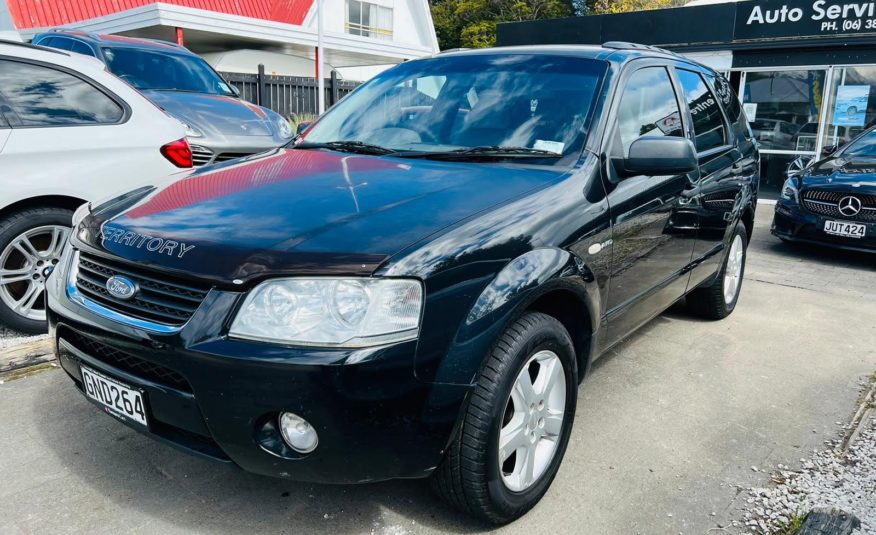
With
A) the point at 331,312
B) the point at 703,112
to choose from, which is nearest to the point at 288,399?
the point at 331,312

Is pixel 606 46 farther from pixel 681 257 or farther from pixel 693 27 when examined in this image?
pixel 693 27

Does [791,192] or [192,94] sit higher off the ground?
[192,94]

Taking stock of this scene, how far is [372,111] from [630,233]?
1.48m

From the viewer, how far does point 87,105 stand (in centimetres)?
431

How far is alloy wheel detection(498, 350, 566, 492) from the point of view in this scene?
2400 mm

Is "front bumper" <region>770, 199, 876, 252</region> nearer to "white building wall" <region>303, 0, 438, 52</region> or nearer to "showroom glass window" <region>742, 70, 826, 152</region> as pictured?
"showroom glass window" <region>742, 70, 826, 152</region>

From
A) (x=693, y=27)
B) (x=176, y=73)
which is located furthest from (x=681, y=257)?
(x=693, y=27)

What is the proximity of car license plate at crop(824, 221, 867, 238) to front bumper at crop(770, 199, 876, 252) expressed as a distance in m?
0.03

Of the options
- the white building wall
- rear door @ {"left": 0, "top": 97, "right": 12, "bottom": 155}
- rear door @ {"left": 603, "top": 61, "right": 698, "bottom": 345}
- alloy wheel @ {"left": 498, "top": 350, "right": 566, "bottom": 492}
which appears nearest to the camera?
alloy wheel @ {"left": 498, "top": 350, "right": 566, "bottom": 492}

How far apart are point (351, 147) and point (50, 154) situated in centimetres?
200

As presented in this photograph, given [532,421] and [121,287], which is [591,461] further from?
[121,287]

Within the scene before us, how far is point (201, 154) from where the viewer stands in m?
6.04

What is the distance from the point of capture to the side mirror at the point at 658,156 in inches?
115

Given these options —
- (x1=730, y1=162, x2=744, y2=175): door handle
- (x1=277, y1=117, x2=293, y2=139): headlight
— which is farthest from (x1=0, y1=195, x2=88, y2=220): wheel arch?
(x1=730, y1=162, x2=744, y2=175): door handle
